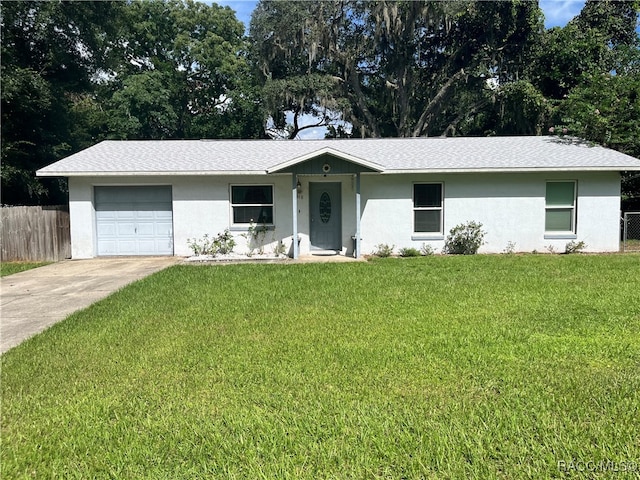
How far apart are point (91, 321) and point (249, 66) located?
93.4 feet

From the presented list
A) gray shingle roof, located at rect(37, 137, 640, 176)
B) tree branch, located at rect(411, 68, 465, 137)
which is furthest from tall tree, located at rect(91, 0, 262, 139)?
gray shingle roof, located at rect(37, 137, 640, 176)

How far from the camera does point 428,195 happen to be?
1359 centimetres

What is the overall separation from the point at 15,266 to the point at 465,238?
13254mm

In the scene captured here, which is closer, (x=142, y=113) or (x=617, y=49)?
(x=617, y=49)

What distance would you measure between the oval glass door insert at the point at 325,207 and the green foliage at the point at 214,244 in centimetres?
293

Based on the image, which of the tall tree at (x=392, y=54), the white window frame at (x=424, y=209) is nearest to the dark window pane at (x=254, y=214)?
the white window frame at (x=424, y=209)

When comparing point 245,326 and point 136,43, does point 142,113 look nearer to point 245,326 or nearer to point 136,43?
point 136,43

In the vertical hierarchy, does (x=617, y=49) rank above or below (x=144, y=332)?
above

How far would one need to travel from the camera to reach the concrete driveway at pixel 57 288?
6172 mm

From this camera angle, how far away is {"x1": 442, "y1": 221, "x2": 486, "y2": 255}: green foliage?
13375 mm

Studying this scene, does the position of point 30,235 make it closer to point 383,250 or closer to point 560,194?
point 383,250

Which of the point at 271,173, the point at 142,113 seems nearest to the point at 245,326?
the point at 271,173

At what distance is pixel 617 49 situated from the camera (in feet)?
71.1

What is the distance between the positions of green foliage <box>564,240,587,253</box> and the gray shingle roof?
7.68 ft
